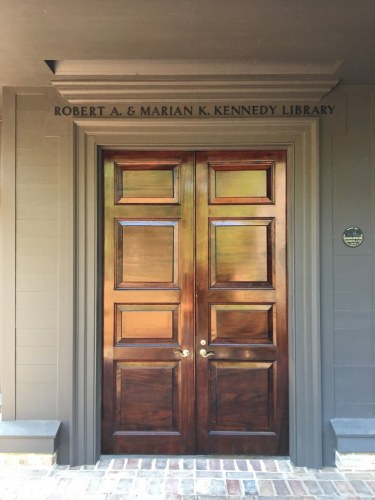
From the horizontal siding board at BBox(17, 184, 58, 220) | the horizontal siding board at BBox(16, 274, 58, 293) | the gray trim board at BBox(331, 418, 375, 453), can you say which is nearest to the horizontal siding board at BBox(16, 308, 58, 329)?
the horizontal siding board at BBox(16, 274, 58, 293)

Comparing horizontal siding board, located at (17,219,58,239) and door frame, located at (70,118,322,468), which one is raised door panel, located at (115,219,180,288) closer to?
door frame, located at (70,118,322,468)

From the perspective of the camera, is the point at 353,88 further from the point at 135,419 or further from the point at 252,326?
the point at 135,419

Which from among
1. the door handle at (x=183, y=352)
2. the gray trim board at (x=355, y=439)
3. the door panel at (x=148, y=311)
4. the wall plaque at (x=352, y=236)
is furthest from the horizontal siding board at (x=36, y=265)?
the gray trim board at (x=355, y=439)

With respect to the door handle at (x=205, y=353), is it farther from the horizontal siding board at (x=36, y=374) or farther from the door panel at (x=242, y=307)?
the horizontal siding board at (x=36, y=374)

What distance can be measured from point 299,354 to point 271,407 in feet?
1.68

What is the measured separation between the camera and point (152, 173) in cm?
318

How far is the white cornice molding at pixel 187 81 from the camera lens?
9.16 feet

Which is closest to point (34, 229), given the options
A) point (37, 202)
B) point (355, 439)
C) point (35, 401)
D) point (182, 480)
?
point (37, 202)

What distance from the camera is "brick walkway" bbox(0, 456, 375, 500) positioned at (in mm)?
2639

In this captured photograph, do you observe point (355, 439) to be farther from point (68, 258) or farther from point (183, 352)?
point (68, 258)

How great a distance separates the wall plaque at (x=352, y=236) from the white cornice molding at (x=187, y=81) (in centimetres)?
105

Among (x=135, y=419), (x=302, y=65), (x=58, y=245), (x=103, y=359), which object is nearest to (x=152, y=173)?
(x=58, y=245)

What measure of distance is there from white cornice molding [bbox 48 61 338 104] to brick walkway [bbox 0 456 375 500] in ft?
9.21

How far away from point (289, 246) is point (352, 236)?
49 cm
